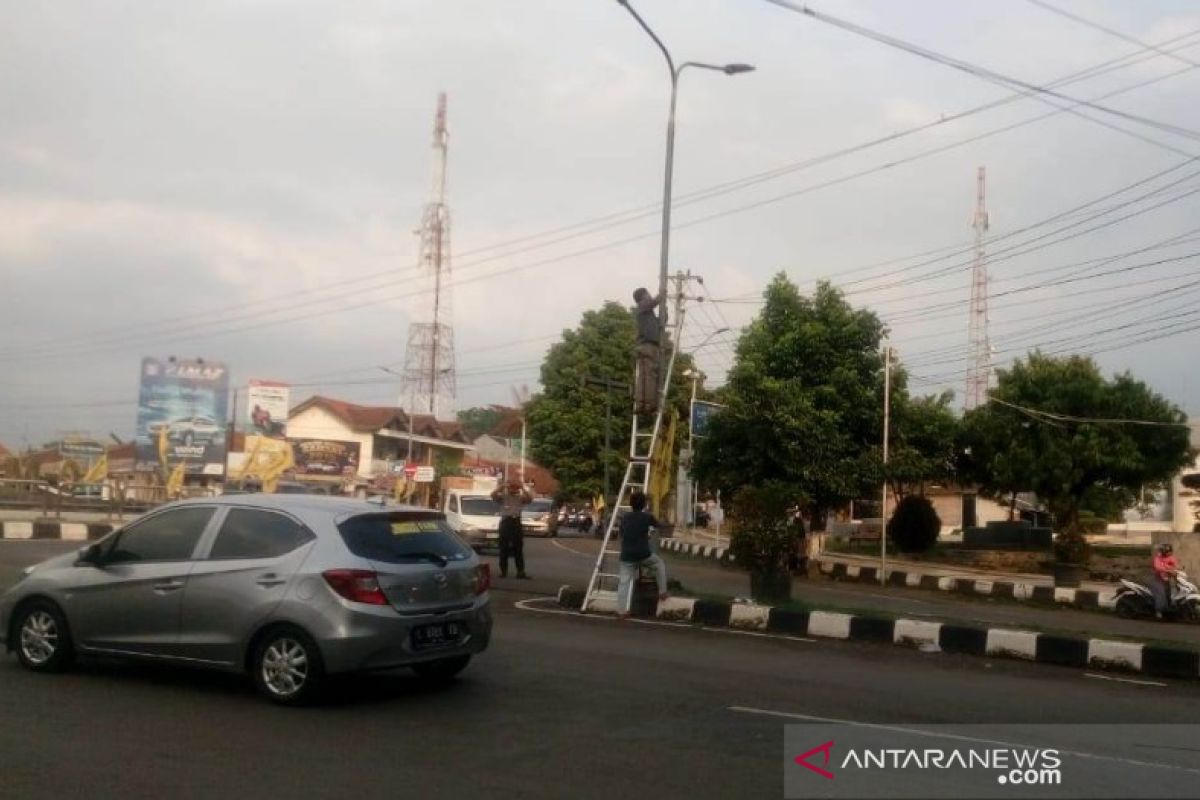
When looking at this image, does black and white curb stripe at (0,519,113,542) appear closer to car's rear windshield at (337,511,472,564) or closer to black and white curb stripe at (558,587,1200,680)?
black and white curb stripe at (558,587,1200,680)

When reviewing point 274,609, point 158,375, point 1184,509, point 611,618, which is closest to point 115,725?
point 274,609

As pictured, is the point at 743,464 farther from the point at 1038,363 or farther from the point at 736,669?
the point at 736,669

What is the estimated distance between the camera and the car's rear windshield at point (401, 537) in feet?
29.8

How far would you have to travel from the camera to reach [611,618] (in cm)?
1597

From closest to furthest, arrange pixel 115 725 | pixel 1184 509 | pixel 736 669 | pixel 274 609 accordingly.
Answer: pixel 115 725 < pixel 274 609 < pixel 736 669 < pixel 1184 509

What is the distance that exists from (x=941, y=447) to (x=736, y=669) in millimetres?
25022

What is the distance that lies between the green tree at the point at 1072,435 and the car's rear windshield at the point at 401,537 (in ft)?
107

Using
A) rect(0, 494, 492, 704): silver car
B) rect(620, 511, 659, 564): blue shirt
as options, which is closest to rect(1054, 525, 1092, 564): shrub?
rect(620, 511, 659, 564): blue shirt

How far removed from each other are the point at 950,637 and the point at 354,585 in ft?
25.6

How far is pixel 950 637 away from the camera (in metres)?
13.9

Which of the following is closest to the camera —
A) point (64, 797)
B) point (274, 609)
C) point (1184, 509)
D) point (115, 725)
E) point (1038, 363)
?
point (64, 797)

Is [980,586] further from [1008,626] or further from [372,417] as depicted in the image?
[372,417]

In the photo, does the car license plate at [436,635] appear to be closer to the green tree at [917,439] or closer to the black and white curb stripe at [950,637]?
the black and white curb stripe at [950,637]

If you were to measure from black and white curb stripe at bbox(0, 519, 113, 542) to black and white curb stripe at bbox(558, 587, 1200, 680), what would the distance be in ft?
59.2
